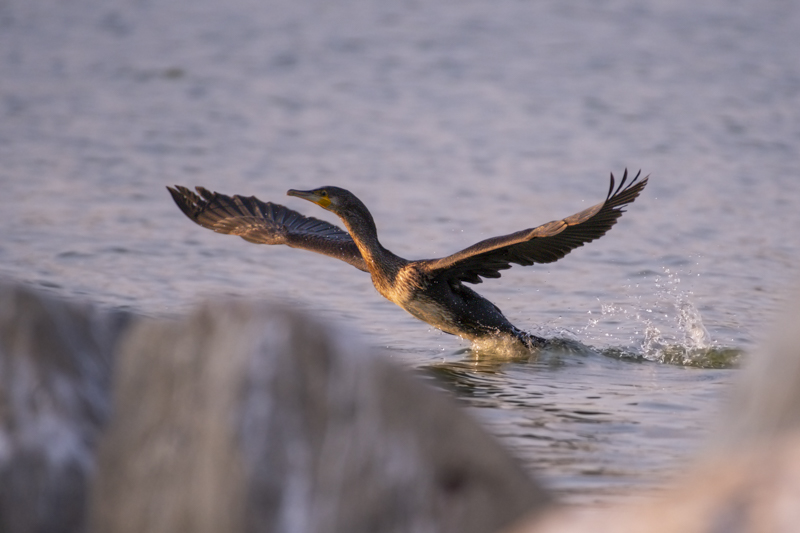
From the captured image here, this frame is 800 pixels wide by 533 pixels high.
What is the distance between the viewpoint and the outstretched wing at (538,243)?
591cm

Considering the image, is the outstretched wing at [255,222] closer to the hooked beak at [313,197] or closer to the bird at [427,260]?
the bird at [427,260]

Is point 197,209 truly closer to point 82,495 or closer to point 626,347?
point 626,347

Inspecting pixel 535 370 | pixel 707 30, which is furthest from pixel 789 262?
pixel 707 30

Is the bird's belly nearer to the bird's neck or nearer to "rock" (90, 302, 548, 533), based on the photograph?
the bird's neck

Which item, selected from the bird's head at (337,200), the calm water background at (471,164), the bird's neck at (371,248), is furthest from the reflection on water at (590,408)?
the bird's head at (337,200)

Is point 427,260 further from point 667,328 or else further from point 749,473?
point 749,473

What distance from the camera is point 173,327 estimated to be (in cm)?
266

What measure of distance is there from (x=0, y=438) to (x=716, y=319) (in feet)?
18.6

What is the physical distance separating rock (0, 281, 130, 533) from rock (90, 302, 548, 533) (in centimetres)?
37

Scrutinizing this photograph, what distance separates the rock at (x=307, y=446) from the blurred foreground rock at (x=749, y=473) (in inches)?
20.3

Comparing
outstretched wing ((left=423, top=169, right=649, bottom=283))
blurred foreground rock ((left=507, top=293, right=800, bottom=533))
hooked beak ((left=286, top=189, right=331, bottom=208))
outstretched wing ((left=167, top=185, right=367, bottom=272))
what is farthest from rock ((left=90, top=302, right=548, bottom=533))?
outstretched wing ((left=167, top=185, right=367, bottom=272))

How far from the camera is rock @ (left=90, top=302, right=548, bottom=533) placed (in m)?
2.39

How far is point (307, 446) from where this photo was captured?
2.46 m

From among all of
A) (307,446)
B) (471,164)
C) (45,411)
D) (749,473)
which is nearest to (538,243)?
(45,411)
